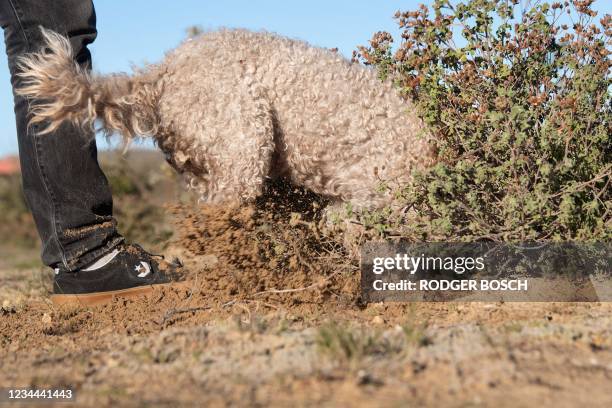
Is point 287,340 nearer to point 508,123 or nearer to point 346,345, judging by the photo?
point 346,345

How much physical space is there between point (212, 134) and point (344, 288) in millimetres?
1236

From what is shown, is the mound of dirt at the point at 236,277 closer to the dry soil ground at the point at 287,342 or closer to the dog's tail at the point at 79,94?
the dry soil ground at the point at 287,342

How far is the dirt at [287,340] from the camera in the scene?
215 cm

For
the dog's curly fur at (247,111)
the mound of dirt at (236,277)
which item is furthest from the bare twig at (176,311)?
the dog's curly fur at (247,111)

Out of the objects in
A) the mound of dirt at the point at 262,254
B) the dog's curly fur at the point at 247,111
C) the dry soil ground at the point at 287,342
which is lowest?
the dry soil ground at the point at 287,342

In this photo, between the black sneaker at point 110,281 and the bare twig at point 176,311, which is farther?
the black sneaker at point 110,281

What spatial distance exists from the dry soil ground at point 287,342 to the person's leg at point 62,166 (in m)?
0.43

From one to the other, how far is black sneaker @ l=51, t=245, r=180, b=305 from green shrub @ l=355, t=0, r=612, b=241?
70.2 inches

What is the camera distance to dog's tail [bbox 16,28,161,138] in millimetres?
3688

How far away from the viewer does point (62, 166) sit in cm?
400

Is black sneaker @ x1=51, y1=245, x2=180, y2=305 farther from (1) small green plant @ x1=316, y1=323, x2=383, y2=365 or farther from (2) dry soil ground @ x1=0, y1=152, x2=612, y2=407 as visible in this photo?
(1) small green plant @ x1=316, y1=323, x2=383, y2=365

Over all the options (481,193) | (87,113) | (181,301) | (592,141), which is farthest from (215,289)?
(592,141)

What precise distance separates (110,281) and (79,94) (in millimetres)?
1261

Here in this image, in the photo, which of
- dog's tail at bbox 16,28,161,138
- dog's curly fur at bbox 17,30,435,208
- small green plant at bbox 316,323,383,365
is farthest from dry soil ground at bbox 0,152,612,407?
dog's tail at bbox 16,28,161,138
